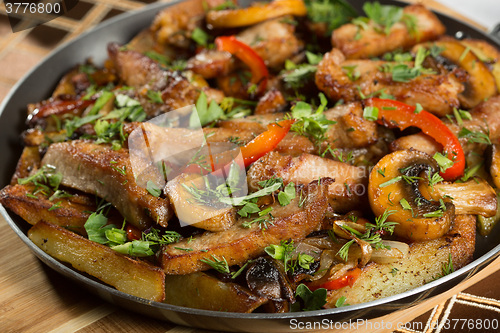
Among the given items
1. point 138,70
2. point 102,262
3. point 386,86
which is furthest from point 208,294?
point 138,70

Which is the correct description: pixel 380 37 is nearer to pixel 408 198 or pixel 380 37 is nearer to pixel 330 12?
pixel 330 12

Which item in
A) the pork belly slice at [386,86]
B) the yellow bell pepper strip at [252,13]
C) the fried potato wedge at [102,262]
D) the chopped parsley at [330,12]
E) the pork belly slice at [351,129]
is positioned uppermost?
the yellow bell pepper strip at [252,13]

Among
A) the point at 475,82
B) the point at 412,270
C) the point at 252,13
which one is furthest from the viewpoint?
the point at 252,13

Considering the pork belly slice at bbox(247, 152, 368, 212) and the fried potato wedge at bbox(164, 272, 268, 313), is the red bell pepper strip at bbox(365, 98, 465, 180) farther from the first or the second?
the fried potato wedge at bbox(164, 272, 268, 313)

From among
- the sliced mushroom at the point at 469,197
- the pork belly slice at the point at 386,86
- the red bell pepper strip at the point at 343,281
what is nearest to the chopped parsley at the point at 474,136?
the pork belly slice at the point at 386,86

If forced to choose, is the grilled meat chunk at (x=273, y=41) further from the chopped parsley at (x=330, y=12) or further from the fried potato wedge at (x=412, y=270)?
the fried potato wedge at (x=412, y=270)
